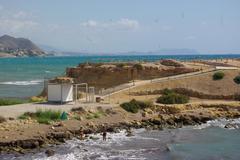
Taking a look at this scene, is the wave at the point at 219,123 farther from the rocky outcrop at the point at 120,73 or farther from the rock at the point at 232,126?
the rocky outcrop at the point at 120,73

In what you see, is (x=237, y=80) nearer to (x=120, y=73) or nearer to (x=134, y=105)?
(x=120, y=73)

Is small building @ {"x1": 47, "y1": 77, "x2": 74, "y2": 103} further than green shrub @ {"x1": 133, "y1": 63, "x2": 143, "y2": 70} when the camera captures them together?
No

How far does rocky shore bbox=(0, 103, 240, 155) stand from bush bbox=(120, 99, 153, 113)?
511 millimetres

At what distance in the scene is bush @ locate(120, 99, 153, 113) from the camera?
3950 cm

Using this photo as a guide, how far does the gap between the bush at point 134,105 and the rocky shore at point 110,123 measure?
20.1 inches

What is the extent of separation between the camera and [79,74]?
195ft

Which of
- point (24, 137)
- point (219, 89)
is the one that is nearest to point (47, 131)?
point (24, 137)

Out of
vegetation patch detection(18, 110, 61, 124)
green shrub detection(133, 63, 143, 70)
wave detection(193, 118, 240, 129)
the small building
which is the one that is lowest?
wave detection(193, 118, 240, 129)

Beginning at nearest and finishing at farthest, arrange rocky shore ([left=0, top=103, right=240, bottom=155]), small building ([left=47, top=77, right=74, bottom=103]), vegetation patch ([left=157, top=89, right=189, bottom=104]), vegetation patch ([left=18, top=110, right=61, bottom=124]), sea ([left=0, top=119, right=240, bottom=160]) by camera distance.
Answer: sea ([left=0, top=119, right=240, bottom=160])
rocky shore ([left=0, top=103, right=240, bottom=155])
vegetation patch ([left=18, top=110, right=61, bottom=124])
small building ([left=47, top=77, right=74, bottom=103])
vegetation patch ([left=157, top=89, right=189, bottom=104])

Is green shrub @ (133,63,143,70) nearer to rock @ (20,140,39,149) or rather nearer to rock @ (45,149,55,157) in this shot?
rock @ (20,140,39,149)

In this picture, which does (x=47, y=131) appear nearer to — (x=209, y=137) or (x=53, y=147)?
(x=53, y=147)

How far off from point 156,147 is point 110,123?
20.3ft

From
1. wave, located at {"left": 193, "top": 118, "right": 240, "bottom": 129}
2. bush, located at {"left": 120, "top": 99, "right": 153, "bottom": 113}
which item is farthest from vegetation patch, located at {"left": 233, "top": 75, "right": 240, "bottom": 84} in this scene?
bush, located at {"left": 120, "top": 99, "right": 153, "bottom": 113}

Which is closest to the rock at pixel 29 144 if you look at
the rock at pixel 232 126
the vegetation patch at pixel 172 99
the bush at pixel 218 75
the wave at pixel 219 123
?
the wave at pixel 219 123
